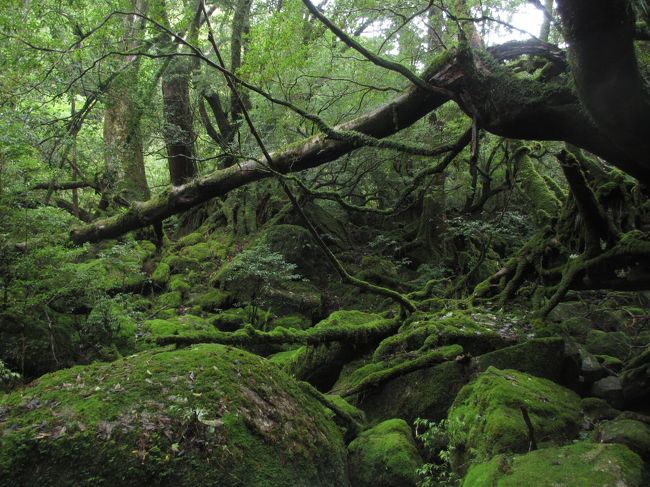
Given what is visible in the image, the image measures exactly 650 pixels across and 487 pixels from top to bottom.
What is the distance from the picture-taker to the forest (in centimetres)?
303

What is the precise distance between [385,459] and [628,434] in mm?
1900

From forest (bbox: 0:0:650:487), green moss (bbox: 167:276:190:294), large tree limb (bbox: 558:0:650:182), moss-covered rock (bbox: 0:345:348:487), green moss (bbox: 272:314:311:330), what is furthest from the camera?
green moss (bbox: 167:276:190:294)

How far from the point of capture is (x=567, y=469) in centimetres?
282

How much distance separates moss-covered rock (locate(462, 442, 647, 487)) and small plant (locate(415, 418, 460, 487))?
0.49m

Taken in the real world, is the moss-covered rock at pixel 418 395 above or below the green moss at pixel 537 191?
below

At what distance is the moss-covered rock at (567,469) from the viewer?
2701 millimetres

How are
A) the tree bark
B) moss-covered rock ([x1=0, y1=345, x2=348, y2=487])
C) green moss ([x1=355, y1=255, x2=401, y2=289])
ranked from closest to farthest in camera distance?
moss-covered rock ([x1=0, y1=345, x2=348, y2=487]) < green moss ([x1=355, y1=255, x2=401, y2=289]) < the tree bark

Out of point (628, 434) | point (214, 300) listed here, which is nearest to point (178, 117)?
point (214, 300)

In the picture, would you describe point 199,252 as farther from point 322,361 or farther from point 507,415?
point 507,415

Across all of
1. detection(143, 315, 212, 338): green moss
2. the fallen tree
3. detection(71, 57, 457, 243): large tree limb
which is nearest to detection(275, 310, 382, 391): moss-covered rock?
detection(143, 315, 212, 338): green moss

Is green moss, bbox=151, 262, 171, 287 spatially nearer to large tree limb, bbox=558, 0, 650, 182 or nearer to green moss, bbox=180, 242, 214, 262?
green moss, bbox=180, 242, 214, 262

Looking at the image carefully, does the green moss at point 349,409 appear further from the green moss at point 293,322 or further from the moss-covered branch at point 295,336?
the green moss at point 293,322

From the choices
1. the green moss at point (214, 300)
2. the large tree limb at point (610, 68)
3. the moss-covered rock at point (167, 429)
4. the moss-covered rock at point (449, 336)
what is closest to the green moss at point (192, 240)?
the green moss at point (214, 300)

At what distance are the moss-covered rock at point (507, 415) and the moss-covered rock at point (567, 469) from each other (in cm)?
35
